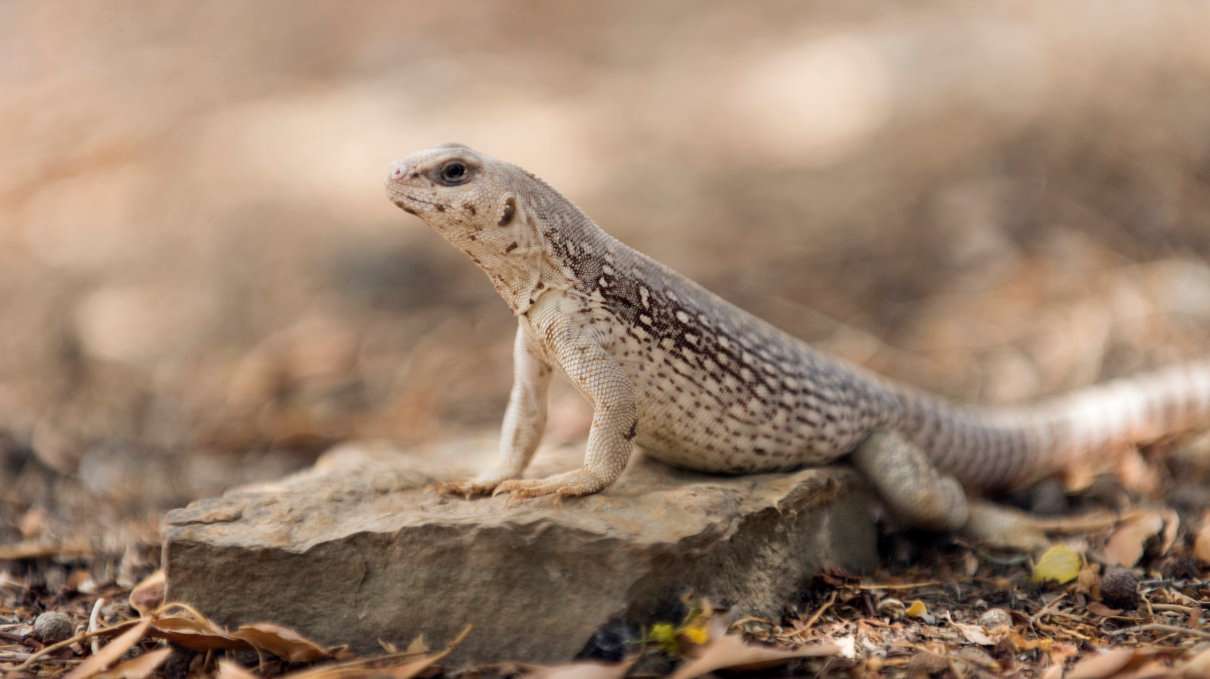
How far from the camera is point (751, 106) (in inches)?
480

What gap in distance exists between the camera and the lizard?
4.14 meters

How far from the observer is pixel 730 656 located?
129 inches

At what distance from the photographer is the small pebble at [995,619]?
404 cm

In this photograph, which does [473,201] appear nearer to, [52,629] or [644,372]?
[644,372]

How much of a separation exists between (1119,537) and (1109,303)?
3635 mm

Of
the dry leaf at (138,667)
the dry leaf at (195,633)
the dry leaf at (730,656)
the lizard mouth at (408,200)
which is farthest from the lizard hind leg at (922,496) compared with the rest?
the dry leaf at (138,667)

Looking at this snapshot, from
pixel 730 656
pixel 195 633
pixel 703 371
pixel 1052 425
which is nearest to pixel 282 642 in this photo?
pixel 195 633

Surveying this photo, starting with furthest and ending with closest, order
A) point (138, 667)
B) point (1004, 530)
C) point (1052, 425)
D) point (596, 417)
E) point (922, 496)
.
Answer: point (1052, 425) < point (1004, 530) < point (922, 496) < point (596, 417) < point (138, 667)

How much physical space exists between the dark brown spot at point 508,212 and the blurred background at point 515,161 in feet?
9.05

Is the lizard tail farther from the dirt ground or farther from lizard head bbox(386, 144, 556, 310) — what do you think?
lizard head bbox(386, 144, 556, 310)

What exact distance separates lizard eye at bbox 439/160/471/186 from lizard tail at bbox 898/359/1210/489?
7.97 ft

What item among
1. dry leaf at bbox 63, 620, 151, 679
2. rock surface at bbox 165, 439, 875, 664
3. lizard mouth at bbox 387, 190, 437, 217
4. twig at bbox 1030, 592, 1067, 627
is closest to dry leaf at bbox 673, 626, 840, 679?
rock surface at bbox 165, 439, 875, 664

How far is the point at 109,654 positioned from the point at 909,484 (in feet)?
10.7

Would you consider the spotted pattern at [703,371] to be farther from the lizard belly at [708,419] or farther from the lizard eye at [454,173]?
the lizard eye at [454,173]
